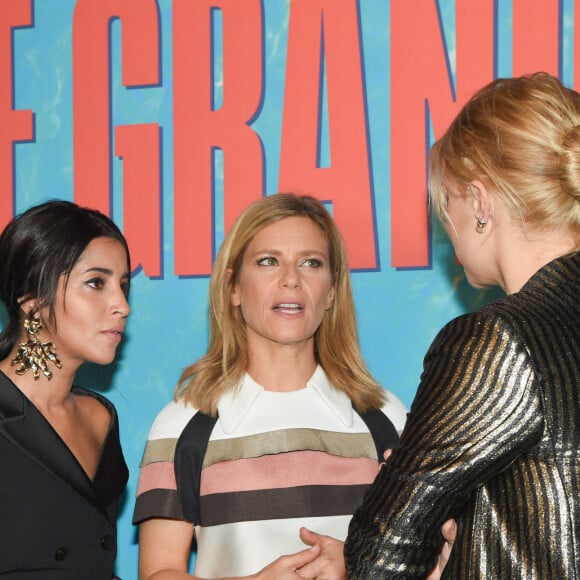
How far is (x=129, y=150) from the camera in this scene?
2648 mm

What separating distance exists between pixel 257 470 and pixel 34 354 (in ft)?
1.96

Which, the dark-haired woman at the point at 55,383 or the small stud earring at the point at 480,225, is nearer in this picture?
the small stud earring at the point at 480,225

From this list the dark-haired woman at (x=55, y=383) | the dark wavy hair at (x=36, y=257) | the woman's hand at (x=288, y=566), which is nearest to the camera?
the woman's hand at (x=288, y=566)

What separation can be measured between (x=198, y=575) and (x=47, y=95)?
1.55m

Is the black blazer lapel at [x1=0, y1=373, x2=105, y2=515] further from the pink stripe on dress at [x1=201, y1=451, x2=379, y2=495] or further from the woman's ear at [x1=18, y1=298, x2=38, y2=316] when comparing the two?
the pink stripe on dress at [x1=201, y1=451, x2=379, y2=495]

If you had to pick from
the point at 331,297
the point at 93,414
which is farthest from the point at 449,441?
the point at 93,414

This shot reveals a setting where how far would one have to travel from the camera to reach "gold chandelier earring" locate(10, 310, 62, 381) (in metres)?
2.08

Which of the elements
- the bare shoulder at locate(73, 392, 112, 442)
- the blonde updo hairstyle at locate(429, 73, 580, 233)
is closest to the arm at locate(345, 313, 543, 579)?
the blonde updo hairstyle at locate(429, 73, 580, 233)

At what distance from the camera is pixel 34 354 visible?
210cm

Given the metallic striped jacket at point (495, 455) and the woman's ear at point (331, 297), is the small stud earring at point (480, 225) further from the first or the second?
the woman's ear at point (331, 297)

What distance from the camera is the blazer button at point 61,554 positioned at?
1972mm

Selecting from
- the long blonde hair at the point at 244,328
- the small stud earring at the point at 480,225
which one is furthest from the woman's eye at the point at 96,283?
the small stud earring at the point at 480,225

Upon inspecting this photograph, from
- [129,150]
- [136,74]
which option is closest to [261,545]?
[129,150]

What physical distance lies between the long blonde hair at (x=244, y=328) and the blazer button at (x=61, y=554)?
0.43 meters
